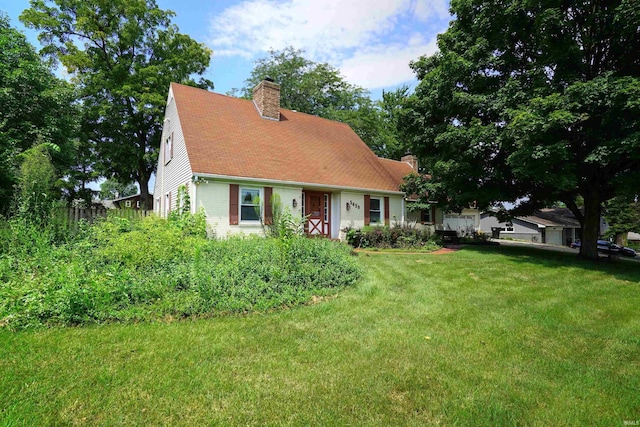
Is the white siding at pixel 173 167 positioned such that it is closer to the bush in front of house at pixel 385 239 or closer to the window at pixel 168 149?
the window at pixel 168 149

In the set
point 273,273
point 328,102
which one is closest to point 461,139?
point 273,273

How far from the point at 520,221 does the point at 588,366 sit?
38.8 metres

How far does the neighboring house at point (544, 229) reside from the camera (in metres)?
34.6

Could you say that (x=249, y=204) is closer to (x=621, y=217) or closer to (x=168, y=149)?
(x=168, y=149)

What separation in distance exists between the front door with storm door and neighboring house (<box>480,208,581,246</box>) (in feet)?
86.3

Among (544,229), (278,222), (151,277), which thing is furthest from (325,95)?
(544,229)

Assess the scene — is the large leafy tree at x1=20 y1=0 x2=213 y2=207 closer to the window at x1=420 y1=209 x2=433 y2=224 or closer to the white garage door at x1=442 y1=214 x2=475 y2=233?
the window at x1=420 y1=209 x2=433 y2=224

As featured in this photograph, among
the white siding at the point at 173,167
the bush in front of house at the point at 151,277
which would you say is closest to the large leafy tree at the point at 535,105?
the bush in front of house at the point at 151,277

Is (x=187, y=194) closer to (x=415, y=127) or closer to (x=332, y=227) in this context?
(x=332, y=227)

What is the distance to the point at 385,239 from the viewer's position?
13156 millimetres

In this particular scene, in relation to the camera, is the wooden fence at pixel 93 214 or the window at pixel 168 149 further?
the window at pixel 168 149

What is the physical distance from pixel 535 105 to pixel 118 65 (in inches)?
873

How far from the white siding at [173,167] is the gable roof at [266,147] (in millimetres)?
596

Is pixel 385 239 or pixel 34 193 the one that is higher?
pixel 34 193
